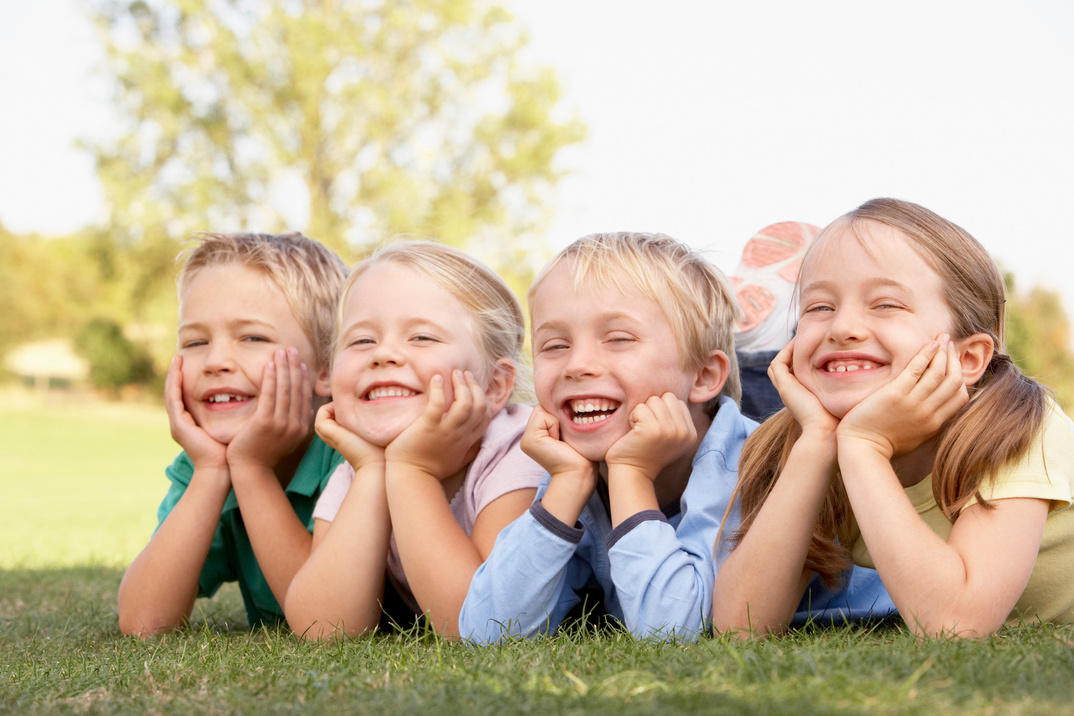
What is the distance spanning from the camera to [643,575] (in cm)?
268

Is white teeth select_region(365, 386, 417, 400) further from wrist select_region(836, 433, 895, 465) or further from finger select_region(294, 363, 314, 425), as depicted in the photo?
wrist select_region(836, 433, 895, 465)

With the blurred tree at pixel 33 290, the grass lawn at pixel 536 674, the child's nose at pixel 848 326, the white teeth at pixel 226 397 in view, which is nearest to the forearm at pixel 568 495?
the grass lawn at pixel 536 674

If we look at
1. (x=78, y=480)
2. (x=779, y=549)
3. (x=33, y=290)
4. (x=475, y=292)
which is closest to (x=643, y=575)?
(x=779, y=549)

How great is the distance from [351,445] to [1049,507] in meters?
2.27

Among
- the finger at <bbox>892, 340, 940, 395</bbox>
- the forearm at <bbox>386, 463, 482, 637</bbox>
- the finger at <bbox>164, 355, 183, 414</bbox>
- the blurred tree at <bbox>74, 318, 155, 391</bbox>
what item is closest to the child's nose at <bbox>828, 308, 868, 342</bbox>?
the finger at <bbox>892, 340, 940, 395</bbox>

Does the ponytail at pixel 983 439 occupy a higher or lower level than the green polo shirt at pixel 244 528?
higher

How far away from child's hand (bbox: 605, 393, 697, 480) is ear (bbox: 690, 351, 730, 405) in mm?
340

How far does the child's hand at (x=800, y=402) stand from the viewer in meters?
2.69

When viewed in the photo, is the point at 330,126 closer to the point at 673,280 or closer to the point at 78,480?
the point at 78,480

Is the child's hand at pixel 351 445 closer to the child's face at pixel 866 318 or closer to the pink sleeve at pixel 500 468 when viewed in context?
the pink sleeve at pixel 500 468

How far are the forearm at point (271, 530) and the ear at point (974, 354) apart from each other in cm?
245

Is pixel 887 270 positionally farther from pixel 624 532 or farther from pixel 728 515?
pixel 624 532

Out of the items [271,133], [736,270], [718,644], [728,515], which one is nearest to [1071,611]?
[728,515]

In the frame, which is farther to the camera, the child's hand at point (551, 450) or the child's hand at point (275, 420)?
the child's hand at point (275, 420)
